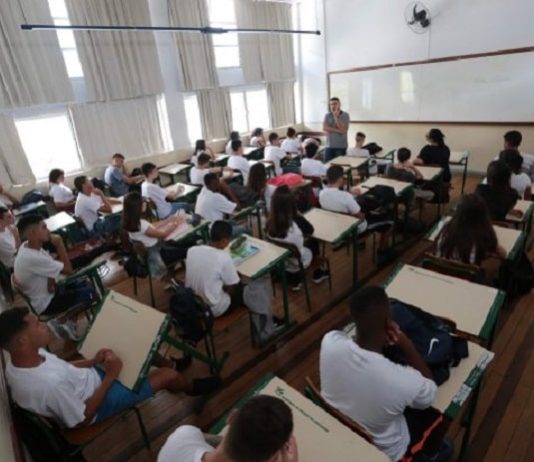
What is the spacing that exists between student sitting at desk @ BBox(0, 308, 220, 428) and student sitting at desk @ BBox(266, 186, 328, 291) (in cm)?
158

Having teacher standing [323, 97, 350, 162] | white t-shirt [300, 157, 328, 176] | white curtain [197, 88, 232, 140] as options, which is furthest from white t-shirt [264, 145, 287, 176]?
white curtain [197, 88, 232, 140]

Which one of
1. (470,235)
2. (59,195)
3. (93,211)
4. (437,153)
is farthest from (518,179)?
(59,195)

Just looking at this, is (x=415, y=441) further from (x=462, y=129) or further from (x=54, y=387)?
(x=462, y=129)

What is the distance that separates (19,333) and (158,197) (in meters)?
3.13

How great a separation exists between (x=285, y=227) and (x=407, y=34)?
591 cm

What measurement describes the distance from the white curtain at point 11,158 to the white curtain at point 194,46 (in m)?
3.08

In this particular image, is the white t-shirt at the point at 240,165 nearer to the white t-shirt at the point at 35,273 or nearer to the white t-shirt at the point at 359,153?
the white t-shirt at the point at 359,153

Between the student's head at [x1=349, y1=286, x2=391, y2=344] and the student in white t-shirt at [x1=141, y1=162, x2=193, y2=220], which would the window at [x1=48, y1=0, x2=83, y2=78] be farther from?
the student's head at [x1=349, y1=286, x2=391, y2=344]

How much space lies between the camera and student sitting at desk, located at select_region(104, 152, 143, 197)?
5.98m

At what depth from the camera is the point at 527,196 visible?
372 cm

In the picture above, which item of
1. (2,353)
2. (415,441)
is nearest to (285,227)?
(415,441)

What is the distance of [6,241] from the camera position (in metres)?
3.79

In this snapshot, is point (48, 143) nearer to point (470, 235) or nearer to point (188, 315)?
point (188, 315)

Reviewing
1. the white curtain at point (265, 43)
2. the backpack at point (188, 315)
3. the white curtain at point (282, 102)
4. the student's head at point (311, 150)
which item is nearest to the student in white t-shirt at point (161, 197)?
the backpack at point (188, 315)
